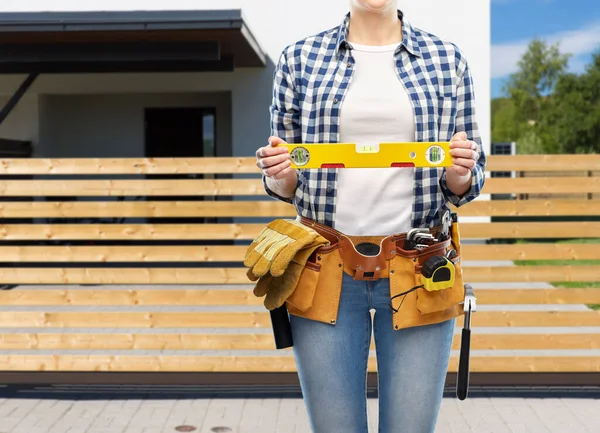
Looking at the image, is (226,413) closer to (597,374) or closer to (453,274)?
(597,374)

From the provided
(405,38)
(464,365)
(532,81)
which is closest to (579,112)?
(532,81)

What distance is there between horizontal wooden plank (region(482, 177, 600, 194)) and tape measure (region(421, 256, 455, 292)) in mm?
3320

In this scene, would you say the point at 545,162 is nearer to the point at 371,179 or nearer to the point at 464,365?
the point at 464,365

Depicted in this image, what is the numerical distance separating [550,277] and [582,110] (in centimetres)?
5058

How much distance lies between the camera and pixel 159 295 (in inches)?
225

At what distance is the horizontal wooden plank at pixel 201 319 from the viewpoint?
18.5 ft

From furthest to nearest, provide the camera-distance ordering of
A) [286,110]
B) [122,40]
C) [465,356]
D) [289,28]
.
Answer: [289,28] → [122,40] → [465,356] → [286,110]

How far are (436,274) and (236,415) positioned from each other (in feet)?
10.5

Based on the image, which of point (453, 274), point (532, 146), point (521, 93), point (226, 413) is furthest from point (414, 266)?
point (521, 93)

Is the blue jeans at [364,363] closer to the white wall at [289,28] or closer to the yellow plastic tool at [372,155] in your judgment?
the yellow plastic tool at [372,155]

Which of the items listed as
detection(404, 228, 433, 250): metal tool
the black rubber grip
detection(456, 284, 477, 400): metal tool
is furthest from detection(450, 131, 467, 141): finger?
the black rubber grip

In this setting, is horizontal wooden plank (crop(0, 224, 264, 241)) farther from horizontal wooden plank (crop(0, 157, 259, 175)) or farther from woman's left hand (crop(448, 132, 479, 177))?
woman's left hand (crop(448, 132, 479, 177))

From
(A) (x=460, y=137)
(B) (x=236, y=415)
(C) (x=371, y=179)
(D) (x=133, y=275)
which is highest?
(A) (x=460, y=137)

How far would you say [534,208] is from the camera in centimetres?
567
